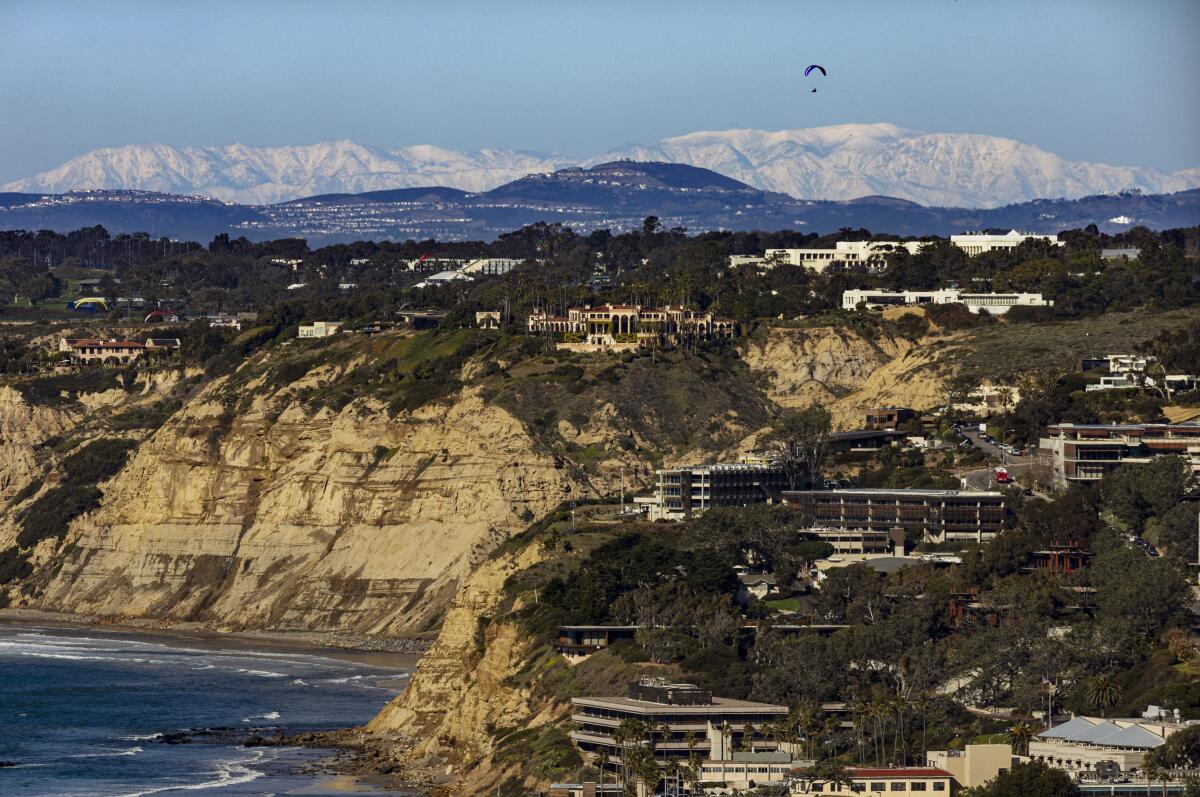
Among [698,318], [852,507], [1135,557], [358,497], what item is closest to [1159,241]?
[698,318]

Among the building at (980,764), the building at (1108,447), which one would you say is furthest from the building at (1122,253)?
the building at (980,764)

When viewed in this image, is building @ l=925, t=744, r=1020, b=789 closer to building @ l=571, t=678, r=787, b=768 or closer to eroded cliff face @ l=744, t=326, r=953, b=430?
building @ l=571, t=678, r=787, b=768

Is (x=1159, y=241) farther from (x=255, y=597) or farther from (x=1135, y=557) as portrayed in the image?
(x=1135, y=557)

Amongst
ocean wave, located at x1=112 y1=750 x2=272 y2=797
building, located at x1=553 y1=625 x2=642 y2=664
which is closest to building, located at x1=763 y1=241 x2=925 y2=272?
building, located at x1=553 y1=625 x2=642 y2=664

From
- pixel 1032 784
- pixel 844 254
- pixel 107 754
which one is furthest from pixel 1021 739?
pixel 844 254

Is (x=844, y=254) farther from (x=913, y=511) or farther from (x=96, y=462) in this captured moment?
(x=913, y=511)
